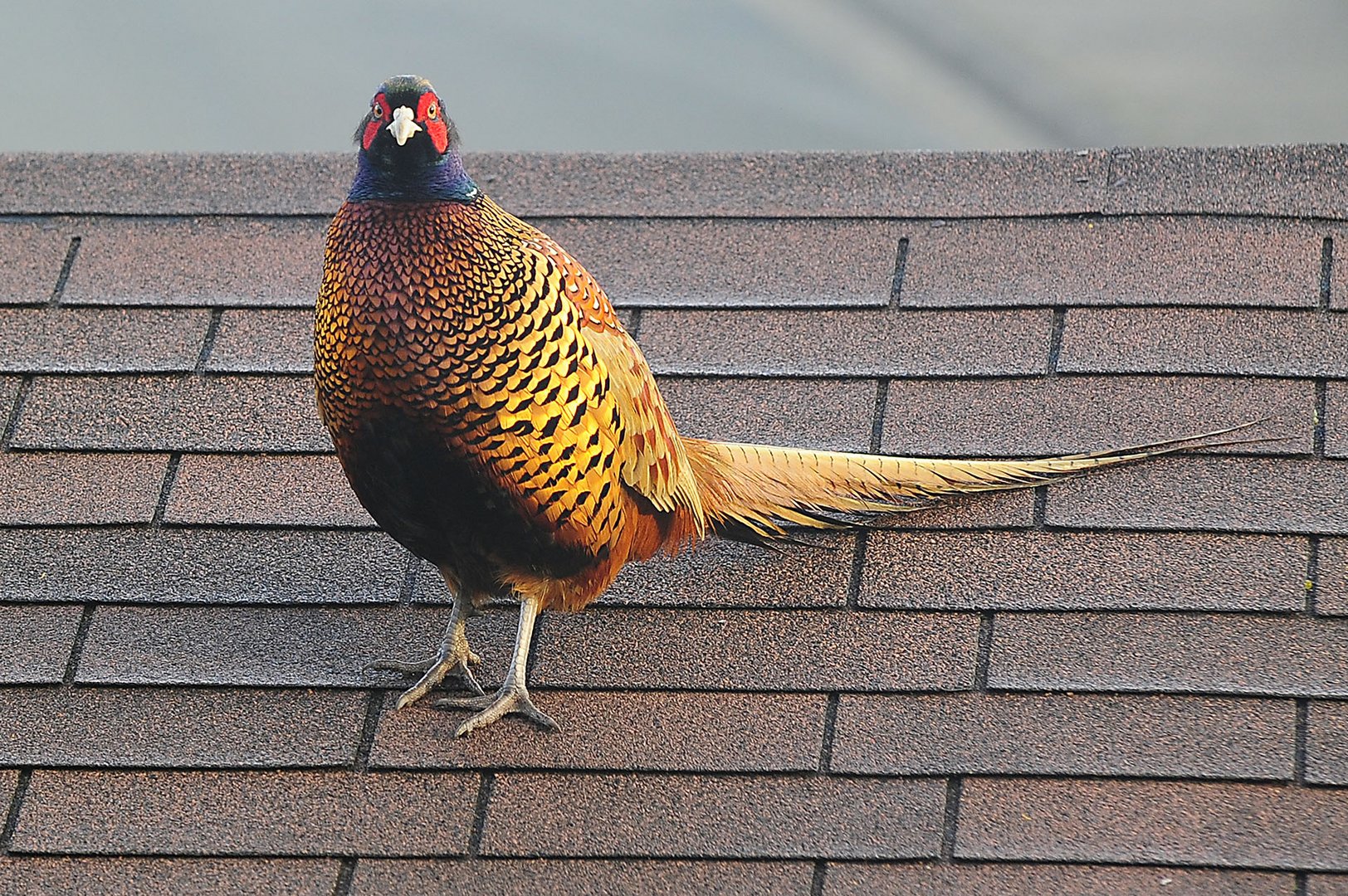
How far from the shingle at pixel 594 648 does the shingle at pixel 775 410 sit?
1.33ft

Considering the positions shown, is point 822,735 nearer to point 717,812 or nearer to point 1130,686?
point 717,812

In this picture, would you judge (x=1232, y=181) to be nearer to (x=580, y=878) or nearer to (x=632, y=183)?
(x=632, y=183)

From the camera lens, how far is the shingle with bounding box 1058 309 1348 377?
306 centimetres

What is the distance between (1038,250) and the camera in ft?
10.9

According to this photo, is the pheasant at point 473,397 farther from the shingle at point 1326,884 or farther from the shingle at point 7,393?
the shingle at point 1326,884

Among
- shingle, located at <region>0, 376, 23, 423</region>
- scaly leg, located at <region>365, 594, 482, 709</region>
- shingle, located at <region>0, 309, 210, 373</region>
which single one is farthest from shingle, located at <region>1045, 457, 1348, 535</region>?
shingle, located at <region>0, 376, 23, 423</region>

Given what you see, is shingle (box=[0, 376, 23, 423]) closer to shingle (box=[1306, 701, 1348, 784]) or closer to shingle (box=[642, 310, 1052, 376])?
shingle (box=[642, 310, 1052, 376])

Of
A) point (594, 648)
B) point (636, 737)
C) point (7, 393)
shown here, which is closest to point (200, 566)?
point (7, 393)

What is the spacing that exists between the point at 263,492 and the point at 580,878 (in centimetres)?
102

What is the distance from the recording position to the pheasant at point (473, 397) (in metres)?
2.48

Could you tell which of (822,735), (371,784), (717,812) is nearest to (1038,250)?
(822,735)

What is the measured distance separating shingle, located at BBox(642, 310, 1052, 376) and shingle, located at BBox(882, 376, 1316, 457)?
5cm

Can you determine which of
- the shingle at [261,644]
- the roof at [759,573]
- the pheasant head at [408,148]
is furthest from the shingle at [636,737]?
the pheasant head at [408,148]

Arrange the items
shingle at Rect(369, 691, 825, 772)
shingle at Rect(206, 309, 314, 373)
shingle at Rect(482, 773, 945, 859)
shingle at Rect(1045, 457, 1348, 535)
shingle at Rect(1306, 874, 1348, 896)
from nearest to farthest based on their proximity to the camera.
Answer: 1. shingle at Rect(1306, 874, 1348, 896)
2. shingle at Rect(482, 773, 945, 859)
3. shingle at Rect(369, 691, 825, 772)
4. shingle at Rect(1045, 457, 1348, 535)
5. shingle at Rect(206, 309, 314, 373)
